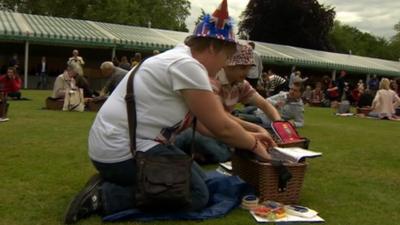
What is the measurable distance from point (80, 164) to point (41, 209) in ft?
5.58

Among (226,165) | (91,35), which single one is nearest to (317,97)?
(91,35)

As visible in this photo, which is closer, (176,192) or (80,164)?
(176,192)

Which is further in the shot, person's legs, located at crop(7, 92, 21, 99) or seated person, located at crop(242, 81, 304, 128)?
person's legs, located at crop(7, 92, 21, 99)

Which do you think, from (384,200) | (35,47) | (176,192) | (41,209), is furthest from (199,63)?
(35,47)

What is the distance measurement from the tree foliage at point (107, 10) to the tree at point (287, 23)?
864 cm

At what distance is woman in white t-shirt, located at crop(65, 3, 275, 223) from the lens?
3.28 metres

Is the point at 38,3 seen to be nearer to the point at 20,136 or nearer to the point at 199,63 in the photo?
the point at 20,136

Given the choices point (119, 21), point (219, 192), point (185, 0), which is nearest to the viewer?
point (219, 192)

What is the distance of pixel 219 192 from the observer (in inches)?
161

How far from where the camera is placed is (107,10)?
4584 centimetres

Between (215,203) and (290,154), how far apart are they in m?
0.70

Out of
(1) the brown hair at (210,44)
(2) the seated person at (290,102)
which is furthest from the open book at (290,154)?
(2) the seated person at (290,102)

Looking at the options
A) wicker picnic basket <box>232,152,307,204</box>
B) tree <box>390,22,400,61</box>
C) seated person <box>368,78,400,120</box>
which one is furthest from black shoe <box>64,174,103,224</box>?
tree <box>390,22,400,61</box>

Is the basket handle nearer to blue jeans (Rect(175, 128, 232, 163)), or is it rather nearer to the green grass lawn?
the green grass lawn
